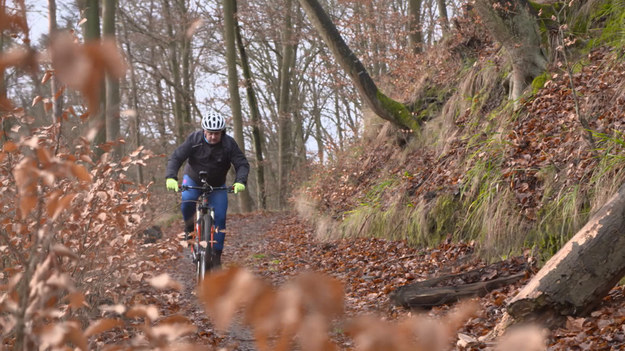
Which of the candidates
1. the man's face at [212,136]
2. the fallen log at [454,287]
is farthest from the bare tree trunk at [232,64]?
the fallen log at [454,287]

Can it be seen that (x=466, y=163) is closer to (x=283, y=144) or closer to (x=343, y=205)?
(x=343, y=205)

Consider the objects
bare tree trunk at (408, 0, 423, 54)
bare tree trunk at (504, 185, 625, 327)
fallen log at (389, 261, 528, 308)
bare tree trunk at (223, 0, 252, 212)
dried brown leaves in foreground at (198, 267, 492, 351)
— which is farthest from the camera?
bare tree trunk at (223, 0, 252, 212)

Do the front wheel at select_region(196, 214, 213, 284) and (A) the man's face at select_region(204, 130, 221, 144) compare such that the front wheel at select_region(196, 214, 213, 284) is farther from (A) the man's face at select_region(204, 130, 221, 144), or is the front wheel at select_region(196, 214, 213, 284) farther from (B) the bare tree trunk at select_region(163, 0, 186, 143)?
(B) the bare tree trunk at select_region(163, 0, 186, 143)

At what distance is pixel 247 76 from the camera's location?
21625 millimetres

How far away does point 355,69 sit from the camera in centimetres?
1078

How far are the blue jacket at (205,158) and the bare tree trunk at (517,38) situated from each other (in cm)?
411

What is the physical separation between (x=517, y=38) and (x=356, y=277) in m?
4.12

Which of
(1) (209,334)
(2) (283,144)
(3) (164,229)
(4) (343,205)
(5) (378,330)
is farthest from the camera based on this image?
(2) (283,144)

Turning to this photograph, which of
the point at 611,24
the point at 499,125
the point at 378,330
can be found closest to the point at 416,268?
the point at 499,125

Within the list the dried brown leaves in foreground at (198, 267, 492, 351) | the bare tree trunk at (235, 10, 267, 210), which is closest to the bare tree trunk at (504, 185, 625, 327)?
the dried brown leaves in foreground at (198, 267, 492, 351)

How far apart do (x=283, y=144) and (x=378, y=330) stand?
948 inches

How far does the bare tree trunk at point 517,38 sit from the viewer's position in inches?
314

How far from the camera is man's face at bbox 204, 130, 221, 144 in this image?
681 centimetres

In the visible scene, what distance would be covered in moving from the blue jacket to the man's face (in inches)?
2.8
